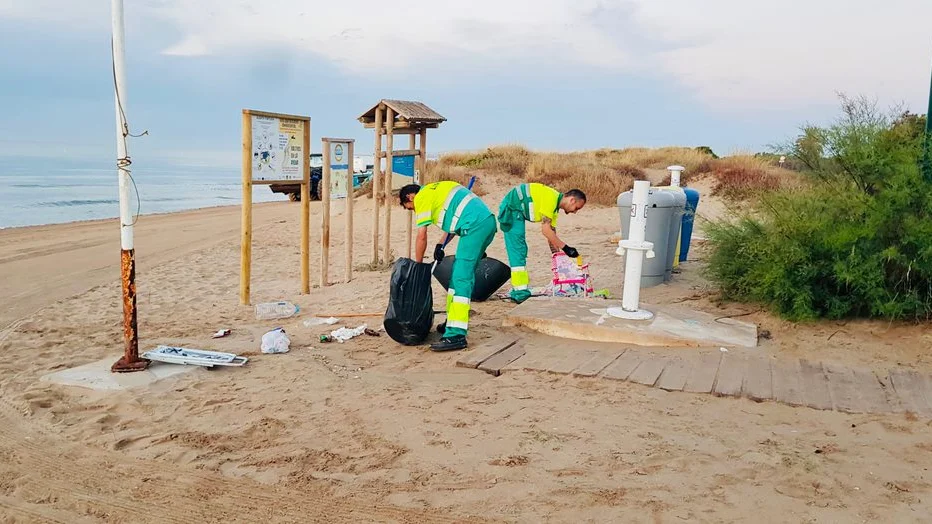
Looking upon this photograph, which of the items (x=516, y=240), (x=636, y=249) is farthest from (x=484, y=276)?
(x=636, y=249)

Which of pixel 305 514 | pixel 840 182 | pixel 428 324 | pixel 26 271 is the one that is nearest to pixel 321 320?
pixel 428 324

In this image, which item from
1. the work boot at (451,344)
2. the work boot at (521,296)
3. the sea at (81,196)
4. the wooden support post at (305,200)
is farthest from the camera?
the sea at (81,196)

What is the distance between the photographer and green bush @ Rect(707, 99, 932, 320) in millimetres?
6621

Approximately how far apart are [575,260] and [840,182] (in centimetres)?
294

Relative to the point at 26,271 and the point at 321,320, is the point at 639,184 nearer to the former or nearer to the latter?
the point at 321,320

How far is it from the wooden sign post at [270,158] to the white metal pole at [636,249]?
180 inches

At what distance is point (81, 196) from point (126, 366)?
32.8 m

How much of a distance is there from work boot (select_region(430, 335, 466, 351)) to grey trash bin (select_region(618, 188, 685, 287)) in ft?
10.6

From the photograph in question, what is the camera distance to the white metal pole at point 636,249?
6820 mm

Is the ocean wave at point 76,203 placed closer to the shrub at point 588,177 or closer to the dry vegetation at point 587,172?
the dry vegetation at point 587,172

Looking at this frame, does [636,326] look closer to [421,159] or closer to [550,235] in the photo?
[550,235]

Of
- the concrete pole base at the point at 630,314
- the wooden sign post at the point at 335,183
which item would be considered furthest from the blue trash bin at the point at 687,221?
the wooden sign post at the point at 335,183

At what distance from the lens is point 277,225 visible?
20625 millimetres

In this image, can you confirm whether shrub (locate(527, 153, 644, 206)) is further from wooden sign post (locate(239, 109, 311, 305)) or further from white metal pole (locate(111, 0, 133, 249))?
white metal pole (locate(111, 0, 133, 249))
